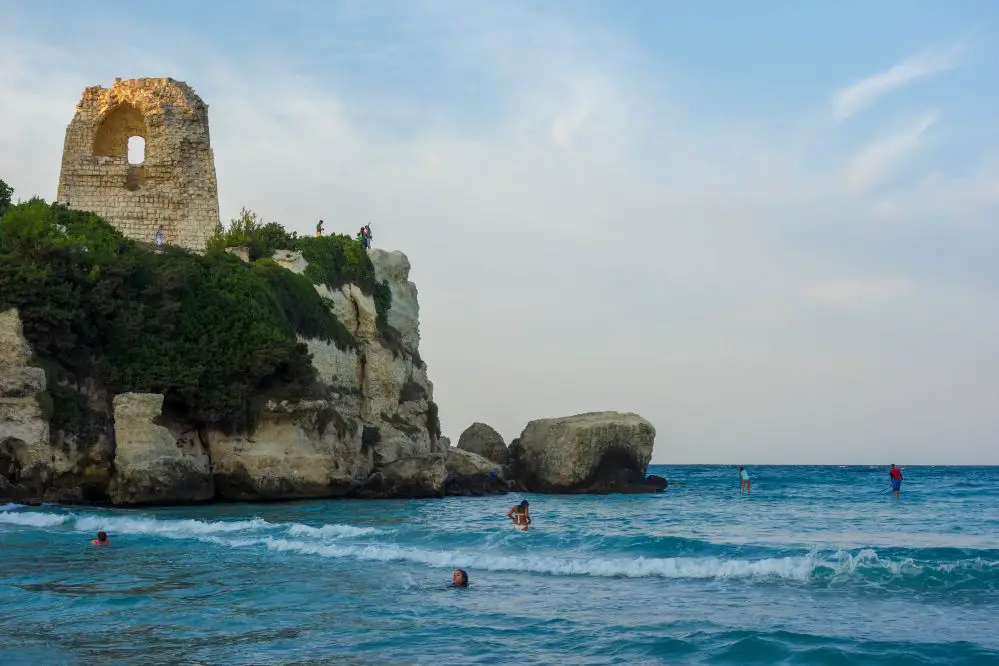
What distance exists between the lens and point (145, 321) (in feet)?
109

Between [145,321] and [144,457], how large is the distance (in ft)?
16.8

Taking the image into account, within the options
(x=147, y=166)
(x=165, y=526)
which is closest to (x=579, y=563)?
(x=165, y=526)

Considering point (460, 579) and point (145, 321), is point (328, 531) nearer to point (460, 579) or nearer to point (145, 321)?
point (460, 579)

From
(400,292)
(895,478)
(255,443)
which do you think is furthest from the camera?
(400,292)

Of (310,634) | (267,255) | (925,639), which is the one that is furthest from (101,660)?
(267,255)

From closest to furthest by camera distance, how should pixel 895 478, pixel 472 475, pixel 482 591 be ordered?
pixel 482 591 → pixel 472 475 → pixel 895 478

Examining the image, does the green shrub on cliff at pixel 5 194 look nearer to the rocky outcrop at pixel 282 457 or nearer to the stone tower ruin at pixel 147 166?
the stone tower ruin at pixel 147 166

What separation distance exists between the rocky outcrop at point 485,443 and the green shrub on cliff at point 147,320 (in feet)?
49.3

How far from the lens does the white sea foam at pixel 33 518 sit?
2469cm

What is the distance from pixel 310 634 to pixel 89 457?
20314 mm

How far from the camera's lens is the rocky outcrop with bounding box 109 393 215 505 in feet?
99.5

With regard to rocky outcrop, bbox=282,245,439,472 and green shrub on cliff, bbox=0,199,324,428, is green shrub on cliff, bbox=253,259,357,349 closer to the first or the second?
rocky outcrop, bbox=282,245,439,472

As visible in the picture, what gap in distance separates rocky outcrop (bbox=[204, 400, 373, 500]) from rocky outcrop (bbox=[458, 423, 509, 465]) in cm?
1443

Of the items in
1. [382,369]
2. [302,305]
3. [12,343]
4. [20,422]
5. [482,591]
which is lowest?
[482,591]
